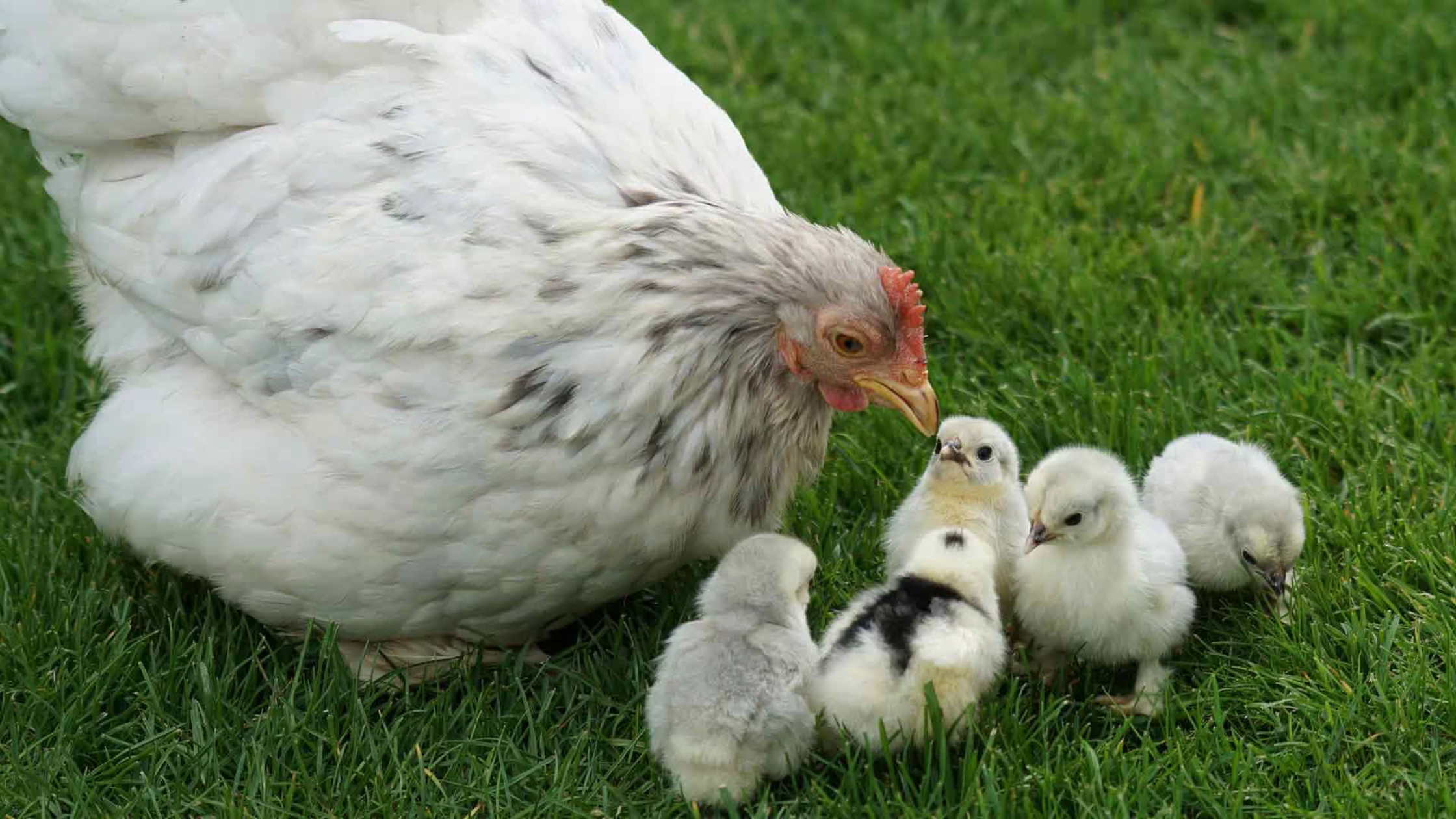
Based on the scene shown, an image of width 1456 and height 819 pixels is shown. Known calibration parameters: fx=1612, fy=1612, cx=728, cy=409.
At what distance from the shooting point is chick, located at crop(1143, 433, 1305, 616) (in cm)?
342

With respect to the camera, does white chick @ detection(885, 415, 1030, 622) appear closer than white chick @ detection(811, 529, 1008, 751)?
No

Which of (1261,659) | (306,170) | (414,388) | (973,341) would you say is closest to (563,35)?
(306,170)

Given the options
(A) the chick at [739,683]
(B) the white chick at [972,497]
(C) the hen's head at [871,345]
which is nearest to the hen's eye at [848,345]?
(C) the hen's head at [871,345]

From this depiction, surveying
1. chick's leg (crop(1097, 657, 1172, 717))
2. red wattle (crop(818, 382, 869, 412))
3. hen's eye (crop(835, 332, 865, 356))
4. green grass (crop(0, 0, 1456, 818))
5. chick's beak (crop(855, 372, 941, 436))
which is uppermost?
hen's eye (crop(835, 332, 865, 356))

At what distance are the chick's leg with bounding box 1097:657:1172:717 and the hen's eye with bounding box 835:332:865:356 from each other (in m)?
0.89

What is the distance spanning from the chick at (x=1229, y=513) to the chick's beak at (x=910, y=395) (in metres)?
0.68

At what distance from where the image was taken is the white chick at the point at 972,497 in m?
3.39

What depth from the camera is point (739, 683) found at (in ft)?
9.84

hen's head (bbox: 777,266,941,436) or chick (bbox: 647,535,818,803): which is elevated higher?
hen's head (bbox: 777,266,941,436)

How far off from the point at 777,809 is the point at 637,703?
0.50m

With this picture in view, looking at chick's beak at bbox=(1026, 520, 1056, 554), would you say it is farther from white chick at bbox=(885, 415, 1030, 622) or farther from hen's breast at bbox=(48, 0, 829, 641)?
hen's breast at bbox=(48, 0, 829, 641)

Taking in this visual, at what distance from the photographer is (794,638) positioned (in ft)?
10.3

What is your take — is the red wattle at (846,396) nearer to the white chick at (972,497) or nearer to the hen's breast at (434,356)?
the hen's breast at (434,356)

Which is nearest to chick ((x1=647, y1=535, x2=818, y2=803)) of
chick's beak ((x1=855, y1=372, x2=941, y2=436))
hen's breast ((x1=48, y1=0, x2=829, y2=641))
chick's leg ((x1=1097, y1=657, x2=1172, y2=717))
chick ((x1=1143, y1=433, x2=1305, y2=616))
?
hen's breast ((x1=48, y1=0, x2=829, y2=641))
